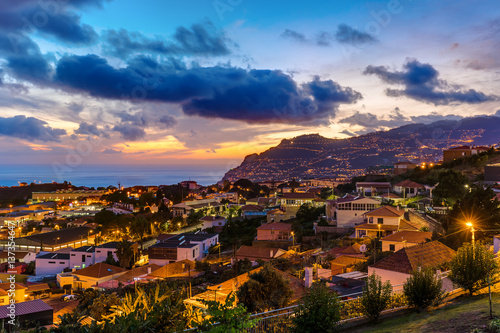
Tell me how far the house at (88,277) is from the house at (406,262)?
1970cm

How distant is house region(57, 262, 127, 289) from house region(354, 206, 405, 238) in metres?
18.7

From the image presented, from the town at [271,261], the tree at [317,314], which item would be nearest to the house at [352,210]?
the town at [271,261]

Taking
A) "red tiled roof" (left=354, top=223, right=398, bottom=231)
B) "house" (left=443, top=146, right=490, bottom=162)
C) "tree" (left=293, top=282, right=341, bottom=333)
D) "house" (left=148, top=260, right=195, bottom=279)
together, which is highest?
"house" (left=443, top=146, right=490, bottom=162)

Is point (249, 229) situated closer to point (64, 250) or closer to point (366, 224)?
point (366, 224)

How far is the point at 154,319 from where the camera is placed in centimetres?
491

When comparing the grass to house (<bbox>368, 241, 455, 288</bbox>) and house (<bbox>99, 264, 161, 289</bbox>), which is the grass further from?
house (<bbox>99, 264, 161, 289</bbox>)

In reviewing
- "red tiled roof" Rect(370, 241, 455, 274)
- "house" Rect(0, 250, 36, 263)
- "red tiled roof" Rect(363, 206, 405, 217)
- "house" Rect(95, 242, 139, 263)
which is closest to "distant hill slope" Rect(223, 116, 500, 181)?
"red tiled roof" Rect(363, 206, 405, 217)

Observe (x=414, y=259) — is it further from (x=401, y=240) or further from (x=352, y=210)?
(x=352, y=210)

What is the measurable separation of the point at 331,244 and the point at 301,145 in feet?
470

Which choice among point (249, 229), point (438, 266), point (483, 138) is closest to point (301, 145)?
point (483, 138)

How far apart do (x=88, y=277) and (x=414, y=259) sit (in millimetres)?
22153

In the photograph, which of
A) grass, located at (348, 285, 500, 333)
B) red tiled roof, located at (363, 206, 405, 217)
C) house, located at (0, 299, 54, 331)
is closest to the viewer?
grass, located at (348, 285, 500, 333)

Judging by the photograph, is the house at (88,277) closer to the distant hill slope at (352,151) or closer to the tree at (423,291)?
the tree at (423,291)

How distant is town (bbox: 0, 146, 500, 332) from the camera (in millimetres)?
6264
